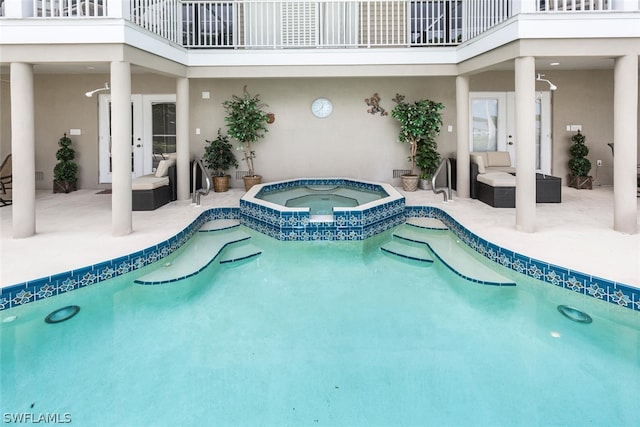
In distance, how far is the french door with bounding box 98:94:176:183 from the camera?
10430mm

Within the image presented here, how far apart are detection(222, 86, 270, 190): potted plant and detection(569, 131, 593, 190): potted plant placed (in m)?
6.91

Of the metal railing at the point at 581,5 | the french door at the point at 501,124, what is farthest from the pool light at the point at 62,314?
the french door at the point at 501,124

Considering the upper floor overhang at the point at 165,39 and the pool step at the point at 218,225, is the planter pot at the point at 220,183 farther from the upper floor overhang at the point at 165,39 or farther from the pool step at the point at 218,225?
the upper floor overhang at the point at 165,39

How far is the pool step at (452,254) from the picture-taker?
16.1 feet

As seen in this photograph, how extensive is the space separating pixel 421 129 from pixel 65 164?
25.6ft

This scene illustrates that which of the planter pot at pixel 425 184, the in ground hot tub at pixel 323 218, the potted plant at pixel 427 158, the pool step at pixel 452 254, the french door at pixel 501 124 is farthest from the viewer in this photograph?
the french door at pixel 501 124

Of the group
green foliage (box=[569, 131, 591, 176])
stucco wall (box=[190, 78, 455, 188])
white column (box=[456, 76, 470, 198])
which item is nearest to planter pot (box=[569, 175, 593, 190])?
green foliage (box=[569, 131, 591, 176])

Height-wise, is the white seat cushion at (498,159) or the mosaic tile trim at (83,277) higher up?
the white seat cushion at (498,159)

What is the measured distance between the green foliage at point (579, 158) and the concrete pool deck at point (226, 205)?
3.19 ft

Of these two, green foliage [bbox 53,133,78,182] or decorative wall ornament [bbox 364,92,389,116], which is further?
decorative wall ornament [bbox 364,92,389,116]

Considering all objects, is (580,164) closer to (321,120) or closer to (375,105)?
(375,105)

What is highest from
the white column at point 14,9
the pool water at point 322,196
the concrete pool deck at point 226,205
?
the white column at point 14,9

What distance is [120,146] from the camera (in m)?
5.98

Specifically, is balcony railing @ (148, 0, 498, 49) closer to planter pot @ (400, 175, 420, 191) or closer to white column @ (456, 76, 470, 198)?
white column @ (456, 76, 470, 198)
